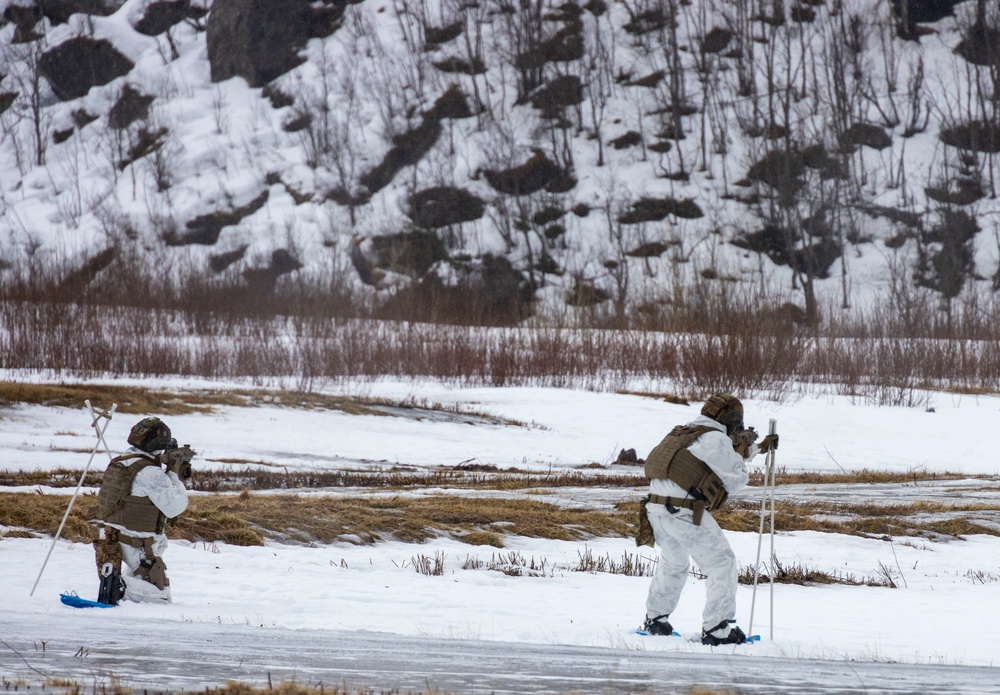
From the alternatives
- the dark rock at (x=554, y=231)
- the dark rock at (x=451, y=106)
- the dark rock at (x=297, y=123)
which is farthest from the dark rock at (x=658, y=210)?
the dark rock at (x=297, y=123)

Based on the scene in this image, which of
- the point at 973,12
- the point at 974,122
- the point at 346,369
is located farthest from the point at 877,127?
the point at 346,369

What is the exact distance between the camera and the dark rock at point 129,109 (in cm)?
5972

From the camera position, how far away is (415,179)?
5253cm

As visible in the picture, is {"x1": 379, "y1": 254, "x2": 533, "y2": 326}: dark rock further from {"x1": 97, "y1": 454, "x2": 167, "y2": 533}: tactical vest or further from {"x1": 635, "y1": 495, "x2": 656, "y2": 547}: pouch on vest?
{"x1": 635, "y1": 495, "x2": 656, "y2": 547}: pouch on vest

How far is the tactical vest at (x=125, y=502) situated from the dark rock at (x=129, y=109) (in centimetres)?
5739

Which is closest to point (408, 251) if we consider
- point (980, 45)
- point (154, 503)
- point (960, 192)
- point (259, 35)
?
point (259, 35)

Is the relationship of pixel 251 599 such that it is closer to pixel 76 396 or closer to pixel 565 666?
pixel 565 666

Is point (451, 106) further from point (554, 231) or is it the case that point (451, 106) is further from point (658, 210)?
point (658, 210)

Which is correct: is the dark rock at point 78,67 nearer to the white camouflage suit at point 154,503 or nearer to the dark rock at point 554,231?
the dark rock at point 554,231

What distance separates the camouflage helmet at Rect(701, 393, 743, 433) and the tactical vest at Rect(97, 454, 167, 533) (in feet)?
13.9

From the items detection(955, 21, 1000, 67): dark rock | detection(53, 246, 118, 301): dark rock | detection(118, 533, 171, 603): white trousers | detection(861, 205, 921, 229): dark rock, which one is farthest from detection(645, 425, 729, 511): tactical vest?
detection(955, 21, 1000, 67): dark rock

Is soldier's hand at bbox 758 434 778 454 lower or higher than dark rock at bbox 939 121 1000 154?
lower

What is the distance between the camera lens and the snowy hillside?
48438mm

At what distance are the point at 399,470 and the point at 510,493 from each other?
4.20 metres
